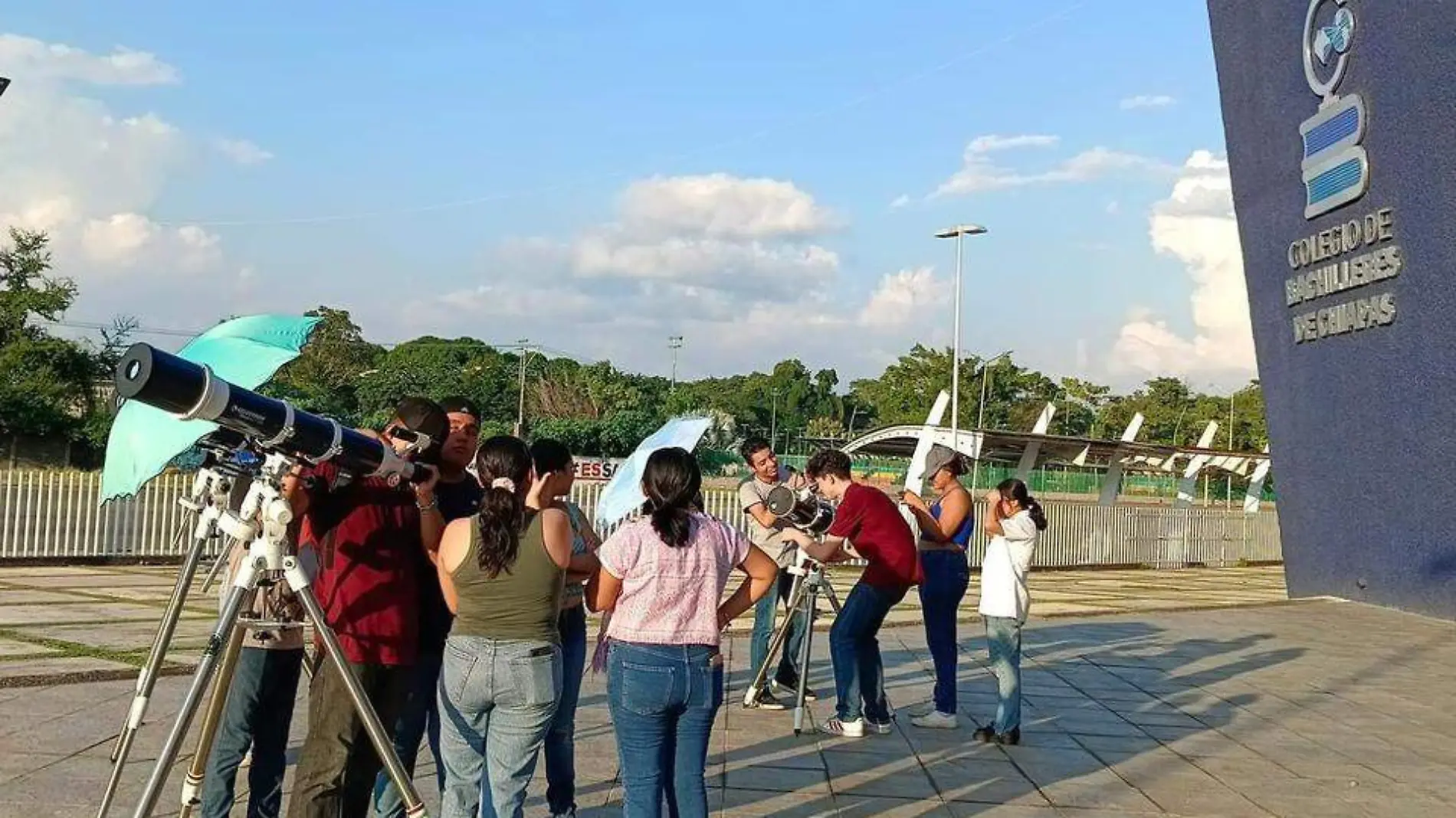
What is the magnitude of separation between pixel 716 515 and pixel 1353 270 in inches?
386

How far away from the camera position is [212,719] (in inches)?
160

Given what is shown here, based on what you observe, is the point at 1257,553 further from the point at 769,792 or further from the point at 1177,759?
the point at 769,792

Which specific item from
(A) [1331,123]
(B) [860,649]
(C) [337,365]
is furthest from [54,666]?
(C) [337,365]

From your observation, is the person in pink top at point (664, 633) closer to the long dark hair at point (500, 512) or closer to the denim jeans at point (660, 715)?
the denim jeans at point (660, 715)

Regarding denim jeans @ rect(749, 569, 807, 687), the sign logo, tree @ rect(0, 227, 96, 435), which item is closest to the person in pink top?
denim jeans @ rect(749, 569, 807, 687)

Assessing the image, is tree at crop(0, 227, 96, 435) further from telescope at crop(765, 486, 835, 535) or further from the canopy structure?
telescope at crop(765, 486, 835, 535)

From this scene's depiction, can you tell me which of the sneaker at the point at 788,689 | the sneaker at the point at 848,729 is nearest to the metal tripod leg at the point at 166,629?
the sneaker at the point at 848,729

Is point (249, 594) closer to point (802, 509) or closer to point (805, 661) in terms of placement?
point (802, 509)

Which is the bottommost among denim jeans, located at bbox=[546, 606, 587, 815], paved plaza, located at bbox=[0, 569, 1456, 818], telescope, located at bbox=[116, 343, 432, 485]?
paved plaza, located at bbox=[0, 569, 1456, 818]

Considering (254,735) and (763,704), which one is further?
(763,704)

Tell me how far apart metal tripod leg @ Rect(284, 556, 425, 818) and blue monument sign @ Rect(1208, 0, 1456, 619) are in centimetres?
1343

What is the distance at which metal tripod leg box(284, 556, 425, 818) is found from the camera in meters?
3.80

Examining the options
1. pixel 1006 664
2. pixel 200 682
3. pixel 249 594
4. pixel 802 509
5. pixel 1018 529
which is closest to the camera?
pixel 200 682

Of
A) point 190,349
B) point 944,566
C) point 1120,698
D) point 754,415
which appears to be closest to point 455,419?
point 190,349
